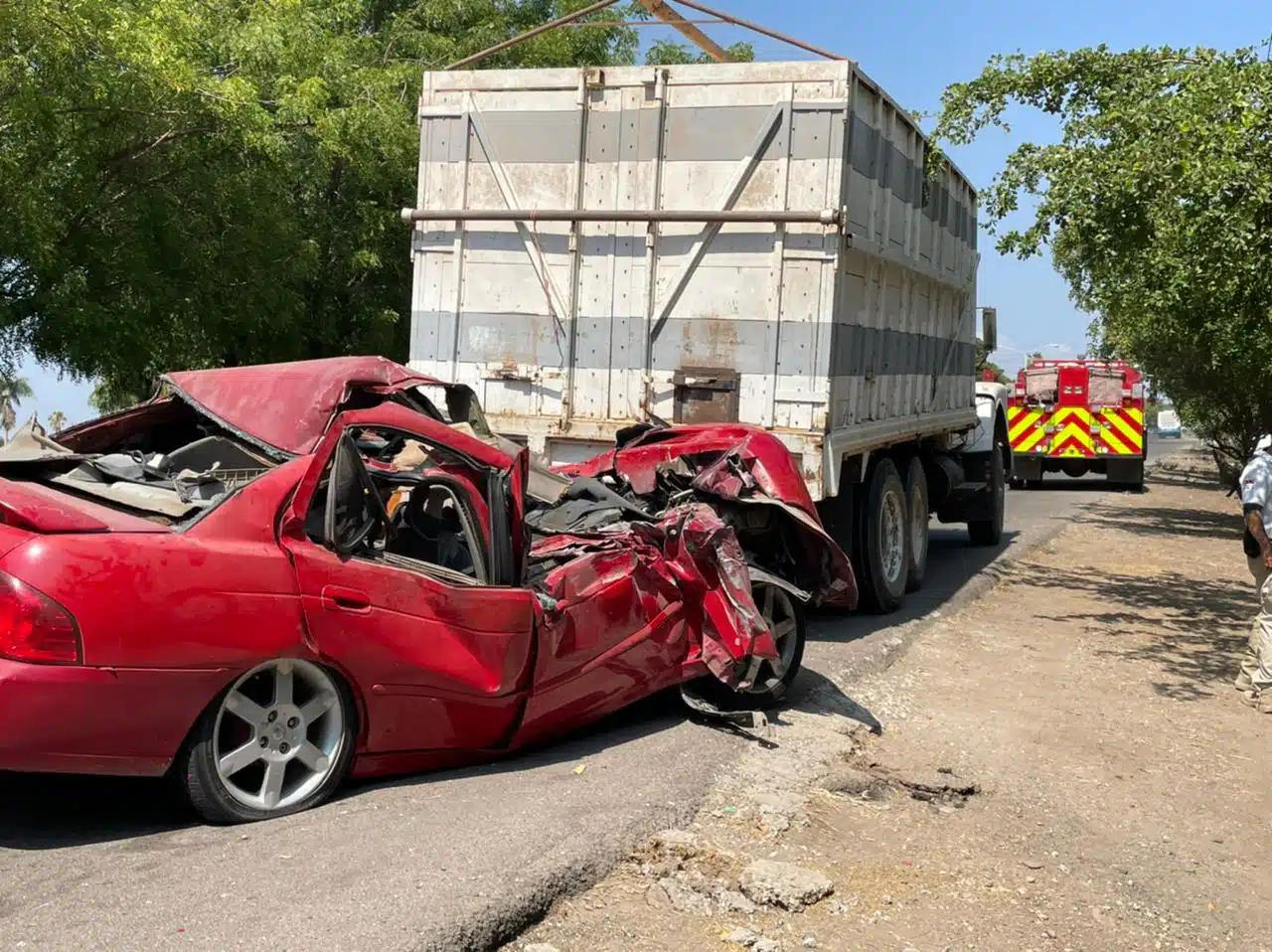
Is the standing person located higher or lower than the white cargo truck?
lower

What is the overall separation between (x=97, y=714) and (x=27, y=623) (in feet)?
1.16

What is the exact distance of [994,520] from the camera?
15711 millimetres

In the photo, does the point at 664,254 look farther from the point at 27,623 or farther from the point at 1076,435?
the point at 1076,435

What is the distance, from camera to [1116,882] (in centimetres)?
507

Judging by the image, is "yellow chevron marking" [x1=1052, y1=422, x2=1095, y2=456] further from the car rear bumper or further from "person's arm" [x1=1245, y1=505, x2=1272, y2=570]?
the car rear bumper

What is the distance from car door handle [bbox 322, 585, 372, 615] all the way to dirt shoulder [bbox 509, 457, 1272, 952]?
1.28 metres

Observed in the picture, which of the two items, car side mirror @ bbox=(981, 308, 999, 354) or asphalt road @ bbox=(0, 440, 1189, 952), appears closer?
asphalt road @ bbox=(0, 440, 1189, 952)

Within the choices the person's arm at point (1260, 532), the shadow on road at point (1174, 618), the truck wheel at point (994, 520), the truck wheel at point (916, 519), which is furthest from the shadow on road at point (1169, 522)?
the person's arm at point (1260, 532)

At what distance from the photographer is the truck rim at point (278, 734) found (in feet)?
15.3

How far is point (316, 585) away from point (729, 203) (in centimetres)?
490

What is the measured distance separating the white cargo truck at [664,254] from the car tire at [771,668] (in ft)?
5.93

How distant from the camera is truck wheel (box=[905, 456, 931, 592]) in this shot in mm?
11539

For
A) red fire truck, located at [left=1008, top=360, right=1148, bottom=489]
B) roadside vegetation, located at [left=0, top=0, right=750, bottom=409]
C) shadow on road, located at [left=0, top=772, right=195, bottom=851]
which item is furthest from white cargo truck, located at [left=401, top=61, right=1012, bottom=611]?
red fire truck, located at [left=1008, top=360, right=1148, bottom=489]

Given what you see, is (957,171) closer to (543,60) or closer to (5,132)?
(5,132)
